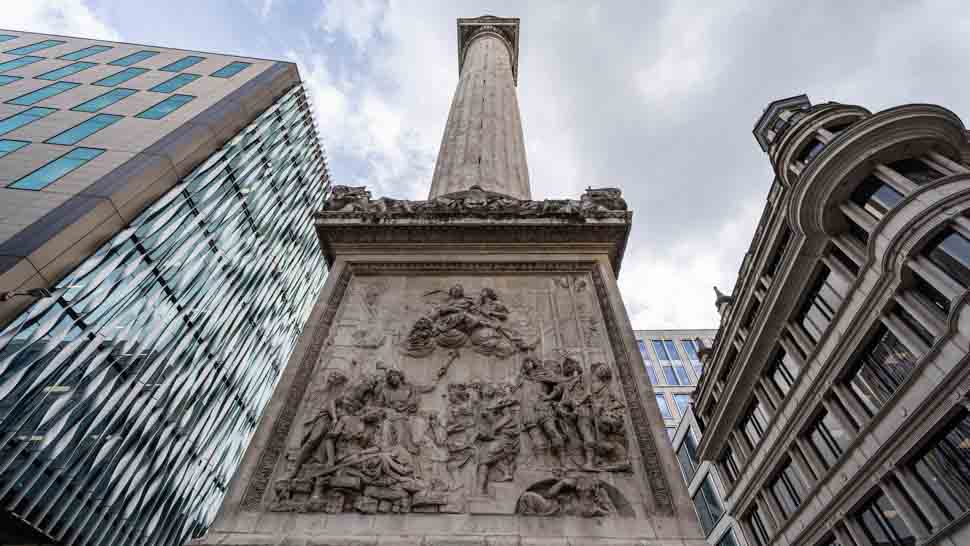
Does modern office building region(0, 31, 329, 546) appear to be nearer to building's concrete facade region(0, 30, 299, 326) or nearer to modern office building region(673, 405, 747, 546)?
building's concrete facade region(0, 30, 299, 326)

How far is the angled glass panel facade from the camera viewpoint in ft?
52.9

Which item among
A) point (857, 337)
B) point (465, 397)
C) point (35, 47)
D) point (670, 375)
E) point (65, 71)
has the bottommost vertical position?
point (465, 397)

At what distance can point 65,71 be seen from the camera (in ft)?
87.1

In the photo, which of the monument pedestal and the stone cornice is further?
the stone cornice

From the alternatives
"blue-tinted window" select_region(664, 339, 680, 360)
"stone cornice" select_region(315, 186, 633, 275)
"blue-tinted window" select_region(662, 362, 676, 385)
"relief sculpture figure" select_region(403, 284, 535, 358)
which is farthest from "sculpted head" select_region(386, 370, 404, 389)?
"blue-tinted window" select_region(664, 339, 680, 360)

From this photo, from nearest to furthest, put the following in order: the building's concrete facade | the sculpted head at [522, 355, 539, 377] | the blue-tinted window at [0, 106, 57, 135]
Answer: the sculpted head at [522, 355, 539, 377] < the building's concrete facade < the blue-tinted window at [0, 106, 57, 135]

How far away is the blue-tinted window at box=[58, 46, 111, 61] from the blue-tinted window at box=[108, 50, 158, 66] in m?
1.93

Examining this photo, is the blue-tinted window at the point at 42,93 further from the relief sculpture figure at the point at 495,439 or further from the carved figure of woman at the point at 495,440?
the carved figure of woman at the point at 495,440

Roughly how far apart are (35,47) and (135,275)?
2217 centimetres

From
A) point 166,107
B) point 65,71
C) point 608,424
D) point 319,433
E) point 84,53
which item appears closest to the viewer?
point 319,433

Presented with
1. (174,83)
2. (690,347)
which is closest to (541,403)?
(174,83)

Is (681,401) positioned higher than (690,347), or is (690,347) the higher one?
(690,347)

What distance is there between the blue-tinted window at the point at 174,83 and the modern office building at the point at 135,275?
0.57ft

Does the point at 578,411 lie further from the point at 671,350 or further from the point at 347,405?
the point at 671,350
